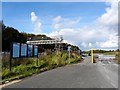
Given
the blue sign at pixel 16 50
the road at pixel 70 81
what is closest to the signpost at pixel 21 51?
the blue sign at pixel 16 50

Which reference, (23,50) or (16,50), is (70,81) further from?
(23,50)

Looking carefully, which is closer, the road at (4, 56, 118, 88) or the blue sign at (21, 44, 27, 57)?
the road at (4, 56, 118, 88)

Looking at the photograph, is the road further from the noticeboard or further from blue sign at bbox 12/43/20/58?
the noticeboard

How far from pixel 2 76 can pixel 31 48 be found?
11721 mm

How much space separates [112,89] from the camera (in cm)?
1320

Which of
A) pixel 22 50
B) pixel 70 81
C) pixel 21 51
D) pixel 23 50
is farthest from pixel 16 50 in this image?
pixel 70 81

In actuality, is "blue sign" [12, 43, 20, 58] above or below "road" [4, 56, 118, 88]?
above

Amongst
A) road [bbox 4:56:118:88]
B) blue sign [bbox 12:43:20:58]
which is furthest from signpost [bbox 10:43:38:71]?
road [bbox 4:56:118:88]

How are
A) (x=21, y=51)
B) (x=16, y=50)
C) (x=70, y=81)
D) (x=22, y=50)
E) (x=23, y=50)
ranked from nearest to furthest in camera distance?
1. (x=70, y=81)
2. (x=16, y=50)
3. (x=21, y=51)
4. (x=22, y=50)
5. (x=23, y=50)

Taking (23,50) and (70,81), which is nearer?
(70,81)

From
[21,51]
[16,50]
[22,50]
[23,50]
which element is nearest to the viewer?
[16,50]

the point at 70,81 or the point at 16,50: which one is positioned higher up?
the point at 16,50

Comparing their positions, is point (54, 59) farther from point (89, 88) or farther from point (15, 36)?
point (15, 36)

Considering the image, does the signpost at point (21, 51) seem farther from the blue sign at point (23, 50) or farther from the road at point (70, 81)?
the road at point (70, 81)
